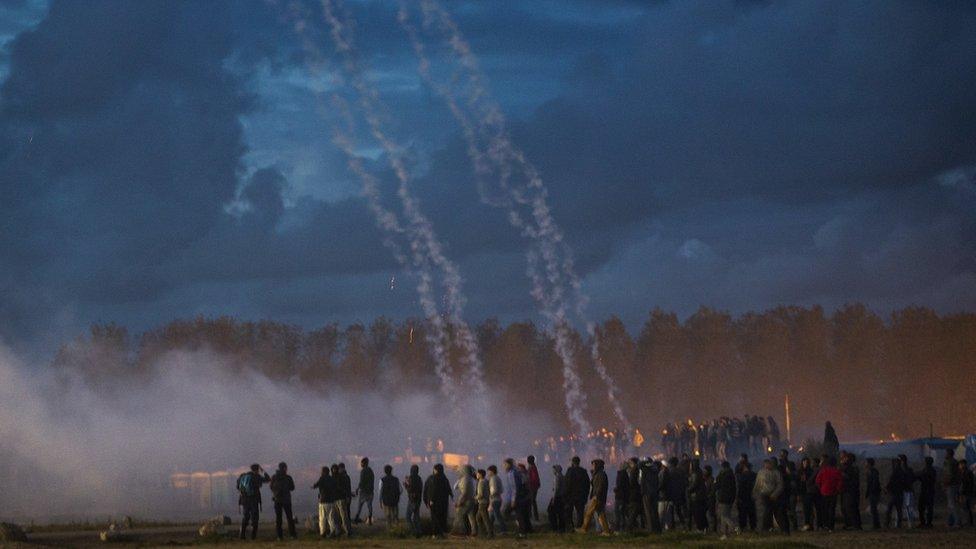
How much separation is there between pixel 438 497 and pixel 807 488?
863cm

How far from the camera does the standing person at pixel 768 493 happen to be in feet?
86.9

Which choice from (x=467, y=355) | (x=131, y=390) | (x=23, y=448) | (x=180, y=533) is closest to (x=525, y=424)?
(x=467, y=355)

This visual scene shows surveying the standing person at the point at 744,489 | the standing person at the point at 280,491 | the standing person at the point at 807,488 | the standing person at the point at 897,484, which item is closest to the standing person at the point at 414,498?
the standing person at the point at 280,491

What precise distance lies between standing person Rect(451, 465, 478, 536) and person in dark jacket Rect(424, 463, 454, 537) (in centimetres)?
42

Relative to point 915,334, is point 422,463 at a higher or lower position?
lower

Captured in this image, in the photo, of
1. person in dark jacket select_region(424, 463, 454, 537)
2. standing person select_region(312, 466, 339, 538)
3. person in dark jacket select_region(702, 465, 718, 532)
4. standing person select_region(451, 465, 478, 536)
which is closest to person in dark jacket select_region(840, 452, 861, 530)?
person in dark jacket select_region(702, 465, 718, 532)

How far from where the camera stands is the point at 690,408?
111m

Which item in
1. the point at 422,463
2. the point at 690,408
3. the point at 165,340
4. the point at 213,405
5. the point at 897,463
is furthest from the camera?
the point at 165,340

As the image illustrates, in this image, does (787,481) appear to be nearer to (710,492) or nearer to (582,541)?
(710,492)

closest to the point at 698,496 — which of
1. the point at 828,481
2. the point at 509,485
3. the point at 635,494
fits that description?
the point at 635,494

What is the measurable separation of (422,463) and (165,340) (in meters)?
37.9

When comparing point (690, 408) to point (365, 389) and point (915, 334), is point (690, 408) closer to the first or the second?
point (915, 334)

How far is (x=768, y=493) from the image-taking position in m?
26.5

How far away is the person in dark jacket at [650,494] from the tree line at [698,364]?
7865cm
